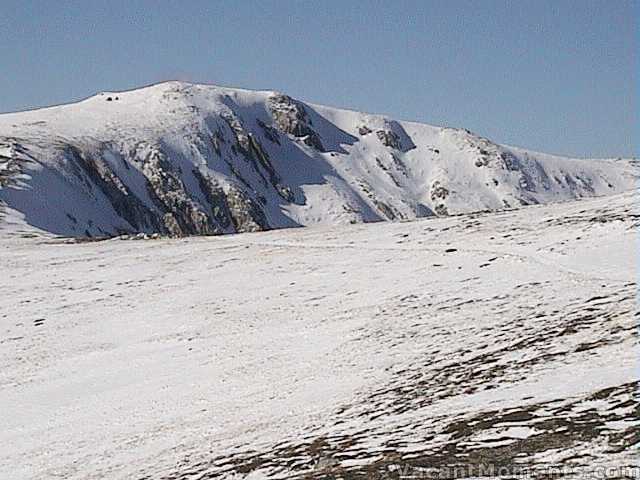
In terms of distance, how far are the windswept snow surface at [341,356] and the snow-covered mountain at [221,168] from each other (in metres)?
40.0

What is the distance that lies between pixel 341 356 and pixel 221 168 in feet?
415

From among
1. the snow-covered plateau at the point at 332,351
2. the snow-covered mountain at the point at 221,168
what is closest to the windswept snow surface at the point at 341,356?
the snow-covered plateau at the point at 332,351

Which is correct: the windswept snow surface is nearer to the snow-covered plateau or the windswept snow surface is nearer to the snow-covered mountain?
the snow-covered plateau

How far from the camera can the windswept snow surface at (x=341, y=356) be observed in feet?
35.6

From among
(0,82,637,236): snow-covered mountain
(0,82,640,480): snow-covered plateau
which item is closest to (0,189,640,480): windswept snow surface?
(0,82,640,480): snow-covered plateau

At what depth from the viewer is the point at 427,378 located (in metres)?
14.6

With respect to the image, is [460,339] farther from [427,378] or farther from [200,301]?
[200,301]

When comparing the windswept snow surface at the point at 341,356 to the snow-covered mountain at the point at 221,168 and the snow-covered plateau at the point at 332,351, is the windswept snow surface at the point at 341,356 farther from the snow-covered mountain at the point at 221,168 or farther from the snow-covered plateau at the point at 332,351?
the snow-covered mountain at the point at 221,168

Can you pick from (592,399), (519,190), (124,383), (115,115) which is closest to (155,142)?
(115,115)

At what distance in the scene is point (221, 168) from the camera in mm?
143250

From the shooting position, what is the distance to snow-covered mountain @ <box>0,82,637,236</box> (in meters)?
94.8

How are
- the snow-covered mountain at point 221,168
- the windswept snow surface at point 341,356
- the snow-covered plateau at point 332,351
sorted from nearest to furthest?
the snow-covered plateau at point 332,351, the windswept snow surface at point 341,356, the snow-covered mountain at point 221,168

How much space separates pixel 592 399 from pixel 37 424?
37.5 feet

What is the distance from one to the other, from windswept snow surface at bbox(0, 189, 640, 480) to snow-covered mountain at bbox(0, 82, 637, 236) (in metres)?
40.0
